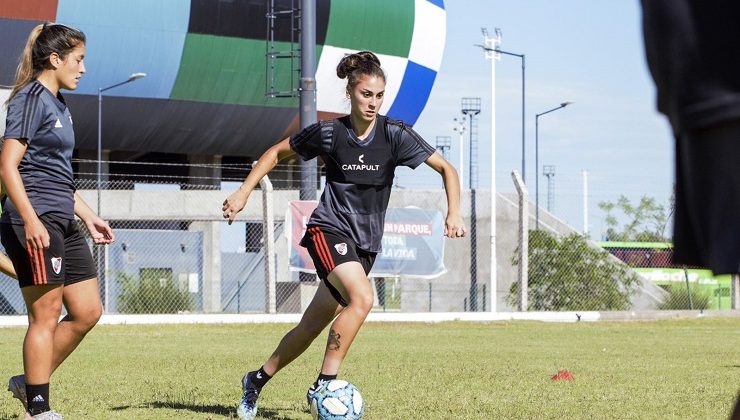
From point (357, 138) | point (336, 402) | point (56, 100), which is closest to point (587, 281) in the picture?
point (357, 138)

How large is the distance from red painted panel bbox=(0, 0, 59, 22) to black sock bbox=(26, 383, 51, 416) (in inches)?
987

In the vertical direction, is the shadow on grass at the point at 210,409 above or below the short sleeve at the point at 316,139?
below

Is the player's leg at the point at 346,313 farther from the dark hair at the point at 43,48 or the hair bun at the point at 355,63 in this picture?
the dark hair at the point at 43,48

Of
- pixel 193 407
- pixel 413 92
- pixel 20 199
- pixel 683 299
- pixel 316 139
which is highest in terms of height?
pixel 413 92

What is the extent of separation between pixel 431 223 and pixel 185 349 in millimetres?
10570

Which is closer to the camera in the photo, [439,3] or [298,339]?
[298,339]

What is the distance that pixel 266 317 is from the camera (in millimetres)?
19719

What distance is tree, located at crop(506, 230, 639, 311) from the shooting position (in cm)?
2278

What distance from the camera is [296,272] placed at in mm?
26609

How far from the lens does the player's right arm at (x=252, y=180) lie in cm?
629

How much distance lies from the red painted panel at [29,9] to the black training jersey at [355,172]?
24.5 metres

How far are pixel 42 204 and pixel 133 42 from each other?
26787mm

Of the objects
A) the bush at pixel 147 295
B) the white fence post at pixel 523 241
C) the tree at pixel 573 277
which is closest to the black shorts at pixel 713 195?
the white fence post at pixel 523 241

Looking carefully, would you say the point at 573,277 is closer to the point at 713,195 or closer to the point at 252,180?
the point at 252,180
